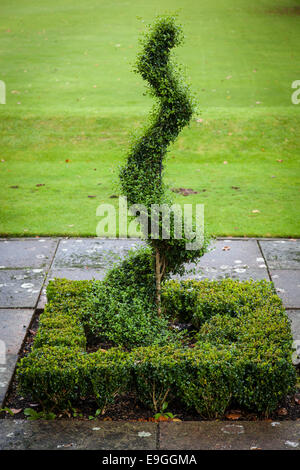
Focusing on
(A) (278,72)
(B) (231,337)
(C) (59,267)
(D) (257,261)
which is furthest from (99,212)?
(A) (278,72)

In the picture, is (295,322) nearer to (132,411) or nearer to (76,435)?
(132,411)

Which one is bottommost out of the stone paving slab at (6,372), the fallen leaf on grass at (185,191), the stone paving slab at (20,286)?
the stone paving slab at (6,372)

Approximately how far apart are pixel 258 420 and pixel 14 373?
2.45 metres

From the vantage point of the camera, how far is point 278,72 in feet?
56.0

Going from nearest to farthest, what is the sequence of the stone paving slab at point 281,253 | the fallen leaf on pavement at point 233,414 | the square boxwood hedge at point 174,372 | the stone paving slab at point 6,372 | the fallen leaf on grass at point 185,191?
the square boxwood hedge at point 174,372
the fallen leaf on pavement at point 233,414
the stone paving slab at point 6,372
the stone paving slab at point 281,253
the fallen leaf on grass at point 185,191

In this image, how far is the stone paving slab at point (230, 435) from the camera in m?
4.20

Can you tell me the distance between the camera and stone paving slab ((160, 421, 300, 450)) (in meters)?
4.20

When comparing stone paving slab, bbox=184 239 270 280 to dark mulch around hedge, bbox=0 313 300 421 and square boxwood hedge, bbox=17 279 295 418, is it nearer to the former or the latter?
square boxwood hedge, bbox=17 279 295 418

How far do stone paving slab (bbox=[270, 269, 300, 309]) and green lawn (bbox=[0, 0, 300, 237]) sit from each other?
143cm

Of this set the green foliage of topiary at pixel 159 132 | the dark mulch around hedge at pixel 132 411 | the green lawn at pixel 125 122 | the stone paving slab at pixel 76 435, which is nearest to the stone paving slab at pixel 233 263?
the green lawn at pixel 125 122

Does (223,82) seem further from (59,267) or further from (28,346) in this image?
(28,346)

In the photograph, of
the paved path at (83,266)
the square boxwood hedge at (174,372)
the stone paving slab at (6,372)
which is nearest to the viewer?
the square boxwood hedge at (174,372)

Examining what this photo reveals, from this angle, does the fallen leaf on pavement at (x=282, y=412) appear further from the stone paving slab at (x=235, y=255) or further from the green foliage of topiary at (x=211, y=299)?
the stone paving slab at (x=235, y=255)

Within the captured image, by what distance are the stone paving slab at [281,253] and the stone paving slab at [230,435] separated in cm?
323
